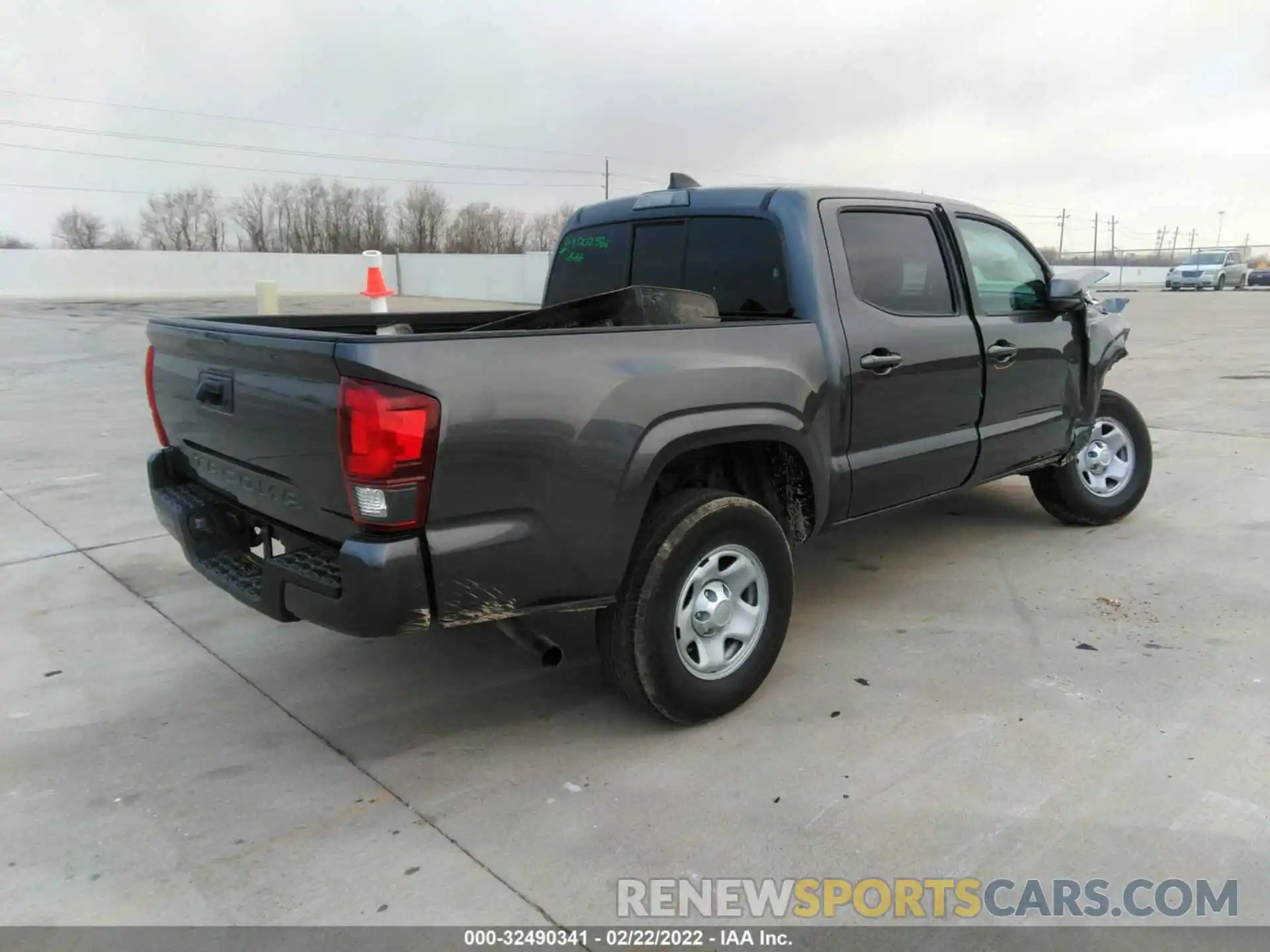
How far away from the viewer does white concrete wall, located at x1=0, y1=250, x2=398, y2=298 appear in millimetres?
40156

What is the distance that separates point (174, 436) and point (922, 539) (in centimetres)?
409

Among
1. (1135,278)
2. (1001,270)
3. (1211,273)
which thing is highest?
(1135,278)

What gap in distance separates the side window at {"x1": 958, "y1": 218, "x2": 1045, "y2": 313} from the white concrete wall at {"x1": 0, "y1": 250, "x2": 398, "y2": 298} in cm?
4035

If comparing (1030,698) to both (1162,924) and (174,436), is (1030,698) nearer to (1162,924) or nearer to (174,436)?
(1162,924)

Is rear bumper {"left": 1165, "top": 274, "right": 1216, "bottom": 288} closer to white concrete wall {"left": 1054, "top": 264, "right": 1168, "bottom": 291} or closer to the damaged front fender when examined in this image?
white concrete wall {"left": 1054, "top": 264, "right": 1168, "bottom": 291}

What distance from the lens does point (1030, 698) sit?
352 centimetres

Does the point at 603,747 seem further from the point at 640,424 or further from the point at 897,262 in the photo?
the point at 897,262

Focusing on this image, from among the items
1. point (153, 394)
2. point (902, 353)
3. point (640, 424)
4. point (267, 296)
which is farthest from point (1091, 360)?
point (267, 296)

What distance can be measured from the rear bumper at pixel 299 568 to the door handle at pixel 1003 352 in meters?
3.09

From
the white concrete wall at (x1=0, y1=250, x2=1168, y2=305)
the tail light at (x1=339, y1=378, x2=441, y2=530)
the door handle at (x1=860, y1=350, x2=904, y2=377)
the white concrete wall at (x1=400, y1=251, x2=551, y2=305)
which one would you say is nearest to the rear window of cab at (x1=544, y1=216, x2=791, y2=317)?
the door handle at (x1=860, y1=350, x2=904, y2=377)

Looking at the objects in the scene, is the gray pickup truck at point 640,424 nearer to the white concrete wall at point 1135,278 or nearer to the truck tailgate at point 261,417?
the truck tailgate at point 261,417

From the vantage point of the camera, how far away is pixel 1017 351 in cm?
461

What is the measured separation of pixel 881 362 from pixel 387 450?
2183mm

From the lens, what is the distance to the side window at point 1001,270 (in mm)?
4562
